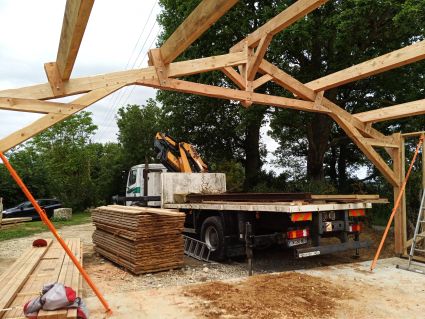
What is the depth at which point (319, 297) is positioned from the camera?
532cm

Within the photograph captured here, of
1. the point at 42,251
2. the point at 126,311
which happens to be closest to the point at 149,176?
the point at 42,251

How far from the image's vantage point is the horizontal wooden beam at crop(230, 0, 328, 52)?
584 centimetres

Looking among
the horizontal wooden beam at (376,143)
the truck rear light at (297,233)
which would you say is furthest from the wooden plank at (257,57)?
the horizontal wooden beam at (376,143)

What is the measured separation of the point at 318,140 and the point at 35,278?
13016mm

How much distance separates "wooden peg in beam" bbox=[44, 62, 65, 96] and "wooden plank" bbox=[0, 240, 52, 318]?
276 cm

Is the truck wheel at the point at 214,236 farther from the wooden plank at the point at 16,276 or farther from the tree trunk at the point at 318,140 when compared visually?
the tree trunk at the point at 318,140

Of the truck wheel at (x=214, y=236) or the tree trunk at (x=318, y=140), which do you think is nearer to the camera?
the truck wheel at (x=214, y=236)

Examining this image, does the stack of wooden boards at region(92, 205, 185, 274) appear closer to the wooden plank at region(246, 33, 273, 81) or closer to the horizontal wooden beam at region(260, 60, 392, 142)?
the wooden plank at region(246, 33, 273, 81)

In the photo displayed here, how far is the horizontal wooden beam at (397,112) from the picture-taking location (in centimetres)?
802

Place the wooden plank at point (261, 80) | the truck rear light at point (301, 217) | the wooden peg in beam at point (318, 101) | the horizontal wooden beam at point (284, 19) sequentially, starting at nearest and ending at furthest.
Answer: the horizontal wooden beam at point (284, 19)
the truck rear light at point (301, 217)
the wooden plank at point (261, 80)
the wooden peg in beam at point (318, 101)

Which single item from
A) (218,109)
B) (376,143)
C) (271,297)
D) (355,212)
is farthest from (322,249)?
(218,109)

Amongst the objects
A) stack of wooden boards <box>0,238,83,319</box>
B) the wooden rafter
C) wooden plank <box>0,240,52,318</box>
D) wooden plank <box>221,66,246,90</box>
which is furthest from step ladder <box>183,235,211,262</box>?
the wooden rafter

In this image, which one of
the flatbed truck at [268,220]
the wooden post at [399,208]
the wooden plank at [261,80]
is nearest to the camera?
the flatbed truck at [268,220]

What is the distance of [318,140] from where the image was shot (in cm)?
1630
